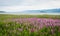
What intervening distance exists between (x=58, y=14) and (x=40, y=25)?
0.24 meters

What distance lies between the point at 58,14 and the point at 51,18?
0.09 meters

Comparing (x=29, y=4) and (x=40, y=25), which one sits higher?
(x=29, y=4)

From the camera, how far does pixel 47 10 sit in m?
1.09

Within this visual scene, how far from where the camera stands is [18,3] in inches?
43.8

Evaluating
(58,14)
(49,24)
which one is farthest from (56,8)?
(49,24)

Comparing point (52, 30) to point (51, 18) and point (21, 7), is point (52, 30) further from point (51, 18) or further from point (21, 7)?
point (21, 7)

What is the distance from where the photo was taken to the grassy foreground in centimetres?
102

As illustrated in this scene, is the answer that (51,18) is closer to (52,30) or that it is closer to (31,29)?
(52,30)

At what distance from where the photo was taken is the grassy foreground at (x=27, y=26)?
102cm

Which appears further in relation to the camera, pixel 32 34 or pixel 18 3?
pixel 18 3

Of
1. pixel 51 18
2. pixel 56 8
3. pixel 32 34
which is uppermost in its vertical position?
pixel 56 8

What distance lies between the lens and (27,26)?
1.05 metres

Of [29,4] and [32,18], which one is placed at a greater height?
[29,4]

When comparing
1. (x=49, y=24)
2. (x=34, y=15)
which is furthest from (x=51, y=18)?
(x=34, y=15)
